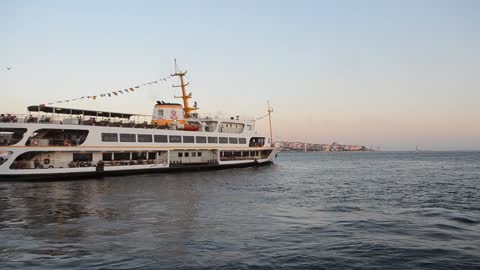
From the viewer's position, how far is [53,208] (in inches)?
965

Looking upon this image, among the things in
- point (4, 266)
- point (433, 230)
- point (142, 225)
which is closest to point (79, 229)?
point (142, 225)

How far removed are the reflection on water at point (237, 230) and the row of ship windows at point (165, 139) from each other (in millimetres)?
14952

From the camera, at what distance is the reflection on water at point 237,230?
13922 millimetres

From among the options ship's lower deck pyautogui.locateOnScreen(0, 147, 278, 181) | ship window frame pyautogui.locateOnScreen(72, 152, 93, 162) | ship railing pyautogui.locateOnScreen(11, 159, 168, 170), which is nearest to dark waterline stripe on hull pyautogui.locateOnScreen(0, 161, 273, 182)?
ship's lower deck pyautogui.locateOnScreen(0, 147, 278, 181)

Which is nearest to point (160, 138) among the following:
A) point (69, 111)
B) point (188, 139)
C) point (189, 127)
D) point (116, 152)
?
point (188, 139)

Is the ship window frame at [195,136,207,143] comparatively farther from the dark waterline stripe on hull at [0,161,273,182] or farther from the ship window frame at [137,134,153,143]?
the ship window frame at [137,134,153,143]

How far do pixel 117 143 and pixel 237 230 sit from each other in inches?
1271

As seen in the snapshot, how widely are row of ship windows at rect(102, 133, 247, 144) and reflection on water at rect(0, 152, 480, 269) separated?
15.0 metres

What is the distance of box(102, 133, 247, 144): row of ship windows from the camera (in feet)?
155

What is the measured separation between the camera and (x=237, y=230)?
734 inches

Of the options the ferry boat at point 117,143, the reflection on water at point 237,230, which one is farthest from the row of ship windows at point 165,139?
the reflection on water at point 237,230

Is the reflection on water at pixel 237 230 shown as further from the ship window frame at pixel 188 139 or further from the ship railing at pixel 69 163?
the ship window frame at pixel 188 139

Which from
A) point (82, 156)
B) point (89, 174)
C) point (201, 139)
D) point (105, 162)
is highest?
point (201, 139)

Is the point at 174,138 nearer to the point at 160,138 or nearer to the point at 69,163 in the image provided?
the point at 160,138
